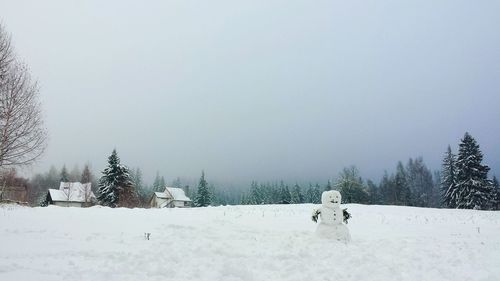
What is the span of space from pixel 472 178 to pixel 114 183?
4152 cm

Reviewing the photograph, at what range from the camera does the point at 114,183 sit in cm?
4716

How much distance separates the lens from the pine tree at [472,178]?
4422 cm

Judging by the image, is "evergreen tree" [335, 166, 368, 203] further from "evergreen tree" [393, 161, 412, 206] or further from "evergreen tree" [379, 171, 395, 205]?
"evergreen tree" [379, 171, 395, 205]

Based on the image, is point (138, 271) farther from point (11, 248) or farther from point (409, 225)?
point (409, 225)

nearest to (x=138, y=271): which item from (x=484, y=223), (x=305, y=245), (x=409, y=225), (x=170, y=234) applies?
(x=170, y=234)

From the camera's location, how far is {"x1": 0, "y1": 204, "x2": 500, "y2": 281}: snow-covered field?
8.07 meters

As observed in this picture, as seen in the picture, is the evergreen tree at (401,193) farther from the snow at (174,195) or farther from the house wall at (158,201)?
the house wall at (158,201)

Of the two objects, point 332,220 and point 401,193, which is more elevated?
point 401,193

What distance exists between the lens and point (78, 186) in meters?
66.2

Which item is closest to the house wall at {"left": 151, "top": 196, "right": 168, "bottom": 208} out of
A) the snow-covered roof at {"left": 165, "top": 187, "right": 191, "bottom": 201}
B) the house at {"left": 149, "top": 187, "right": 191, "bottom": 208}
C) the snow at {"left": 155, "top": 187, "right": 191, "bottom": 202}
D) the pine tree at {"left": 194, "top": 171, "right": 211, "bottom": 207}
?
the house at {"left": 149, "top": 187, "right": 191, "bottom": 208}

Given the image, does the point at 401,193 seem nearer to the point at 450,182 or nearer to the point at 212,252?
the point at 450,182

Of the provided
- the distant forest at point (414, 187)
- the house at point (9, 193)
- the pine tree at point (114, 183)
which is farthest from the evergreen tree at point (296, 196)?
the house at point (9, 193)

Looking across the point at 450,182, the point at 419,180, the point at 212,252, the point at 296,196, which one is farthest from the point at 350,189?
the point at 212,252

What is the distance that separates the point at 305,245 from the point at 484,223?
14.6m
